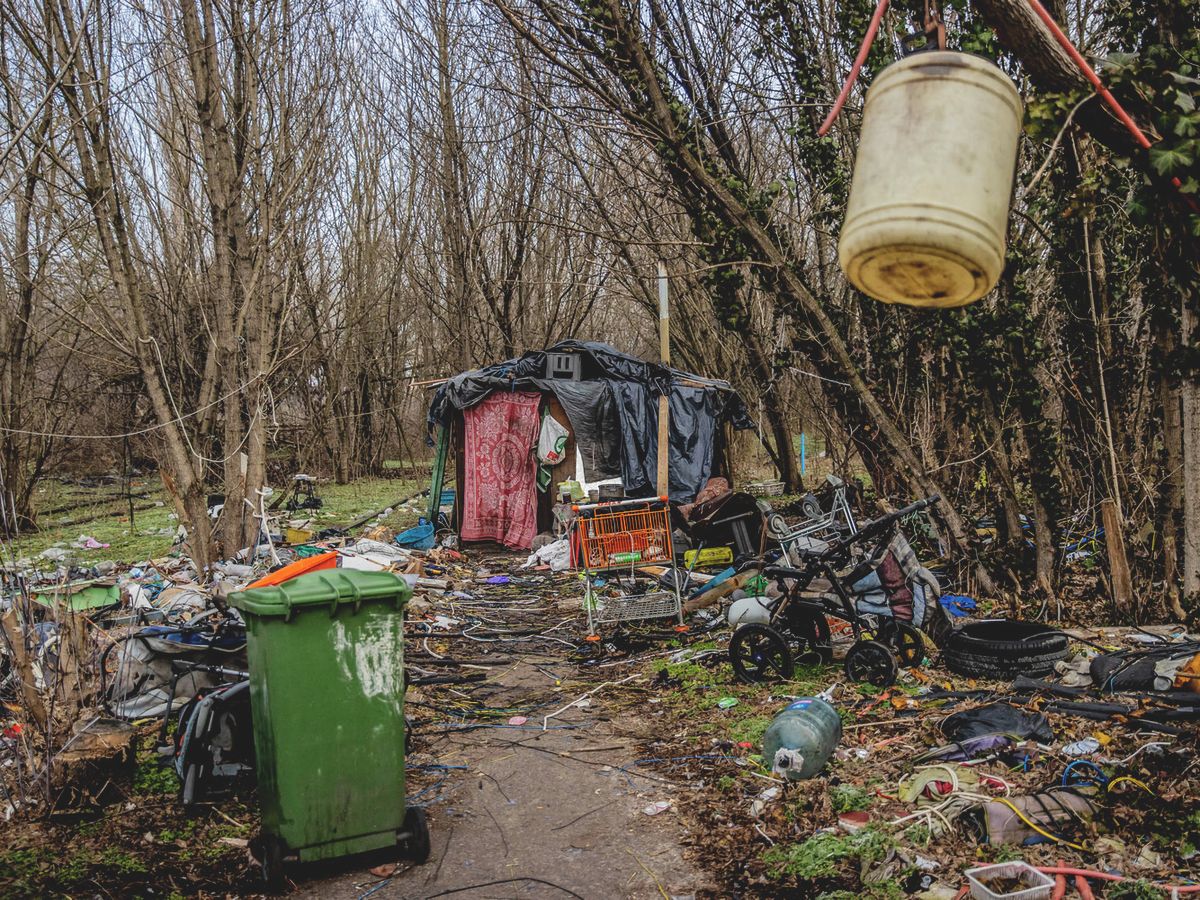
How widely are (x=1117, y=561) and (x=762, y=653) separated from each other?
283 cm

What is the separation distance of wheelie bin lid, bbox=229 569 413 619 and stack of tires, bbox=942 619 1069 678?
152 inches

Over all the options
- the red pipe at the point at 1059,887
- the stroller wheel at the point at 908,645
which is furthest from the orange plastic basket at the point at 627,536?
the red pipe at the point at 1059,887

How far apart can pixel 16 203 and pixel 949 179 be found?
1572cm

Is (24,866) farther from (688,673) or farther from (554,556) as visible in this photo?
(554,556)

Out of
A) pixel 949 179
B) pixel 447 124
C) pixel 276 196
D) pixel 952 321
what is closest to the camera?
pixel 949 179

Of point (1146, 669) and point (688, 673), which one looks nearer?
point (1146, 669)

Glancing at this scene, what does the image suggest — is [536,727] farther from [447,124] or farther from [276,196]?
[447,124]

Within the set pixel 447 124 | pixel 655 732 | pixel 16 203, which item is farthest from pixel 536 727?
pixel 447 124

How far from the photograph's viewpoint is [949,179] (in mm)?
2268

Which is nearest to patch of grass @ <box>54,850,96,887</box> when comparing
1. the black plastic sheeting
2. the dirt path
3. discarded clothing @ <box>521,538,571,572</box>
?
the dirt path

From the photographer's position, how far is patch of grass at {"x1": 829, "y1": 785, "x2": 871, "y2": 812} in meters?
4.13

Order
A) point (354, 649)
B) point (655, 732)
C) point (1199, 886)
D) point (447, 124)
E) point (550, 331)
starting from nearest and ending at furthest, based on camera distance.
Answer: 1. point (1199, 886)
2. point (354, 649)
3. point (655, 732)
4. point (447, 124)
5. point (550, 331)

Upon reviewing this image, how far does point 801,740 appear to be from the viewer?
180 inches

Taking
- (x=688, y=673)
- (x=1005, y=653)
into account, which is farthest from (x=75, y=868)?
(x=1005, y=653)
